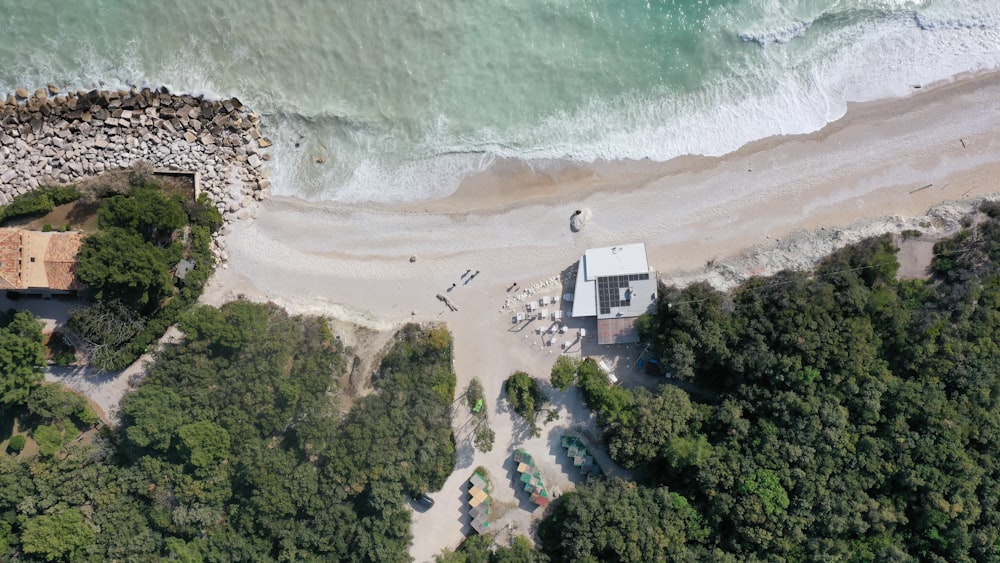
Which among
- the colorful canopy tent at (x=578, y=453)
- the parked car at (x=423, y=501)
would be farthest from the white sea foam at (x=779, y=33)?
the parked car at (x=423, y=501)

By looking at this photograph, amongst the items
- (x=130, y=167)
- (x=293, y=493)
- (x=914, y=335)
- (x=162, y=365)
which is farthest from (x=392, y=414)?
(x=914, y=335)

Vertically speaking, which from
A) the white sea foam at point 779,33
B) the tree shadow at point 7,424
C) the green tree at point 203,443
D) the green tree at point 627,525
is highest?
the white sea foam at point 779,33

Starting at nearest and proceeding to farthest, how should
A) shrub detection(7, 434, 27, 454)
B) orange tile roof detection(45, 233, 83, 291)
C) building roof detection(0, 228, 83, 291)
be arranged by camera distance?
building roof detection(0, 228, 83, 291) < orange tile roof detection(45, 233, 83, 291) < shrub detection(7, 434, 27, 454)

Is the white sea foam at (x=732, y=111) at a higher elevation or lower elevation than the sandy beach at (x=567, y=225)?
higher

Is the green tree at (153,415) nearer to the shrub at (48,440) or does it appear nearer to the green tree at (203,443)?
the green tree at (203,443)

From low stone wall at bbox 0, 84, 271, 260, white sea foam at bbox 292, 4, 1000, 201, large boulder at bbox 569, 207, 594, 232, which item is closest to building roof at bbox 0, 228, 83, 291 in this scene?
low stone wall at bbox 0, 84, 271, 260

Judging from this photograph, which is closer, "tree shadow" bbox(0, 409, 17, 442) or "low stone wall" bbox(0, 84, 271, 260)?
"tree shadow" bbox(0, 409, 17, 442)

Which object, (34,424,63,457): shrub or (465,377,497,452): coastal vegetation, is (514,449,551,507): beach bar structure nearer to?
(465,377,497,452): coastal vegetation
